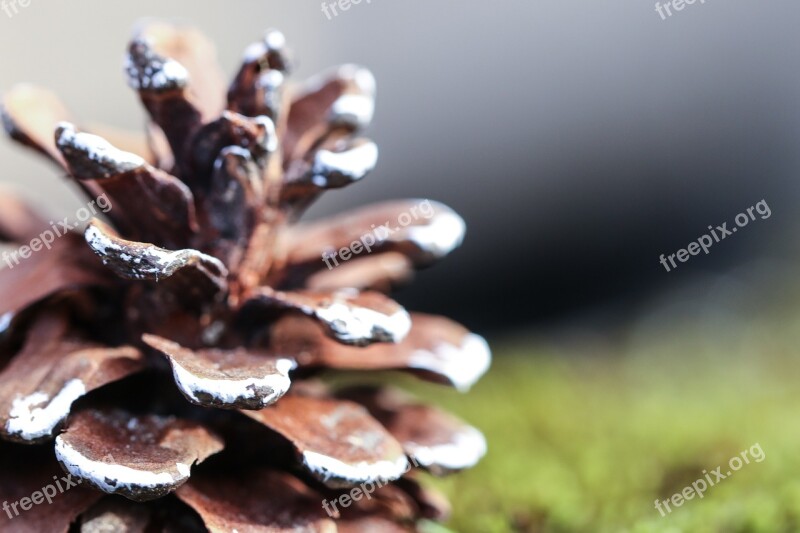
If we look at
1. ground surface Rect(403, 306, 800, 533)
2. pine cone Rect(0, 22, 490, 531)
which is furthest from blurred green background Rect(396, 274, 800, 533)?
pine cone Rect(0, 22, 490, 531)

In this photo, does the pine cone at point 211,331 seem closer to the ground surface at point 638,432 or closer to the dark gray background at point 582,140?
Answer: the ground surface at point 638,432

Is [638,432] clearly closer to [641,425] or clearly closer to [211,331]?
[641,425]

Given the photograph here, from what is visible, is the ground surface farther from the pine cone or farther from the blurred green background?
the pine cone

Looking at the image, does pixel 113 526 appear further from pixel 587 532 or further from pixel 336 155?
pixel 587 532

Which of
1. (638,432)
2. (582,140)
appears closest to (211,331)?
(638,432)

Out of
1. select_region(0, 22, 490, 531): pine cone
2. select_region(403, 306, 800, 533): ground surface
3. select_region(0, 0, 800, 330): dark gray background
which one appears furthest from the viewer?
select_region(0, 0, 800, 330): dark gray background

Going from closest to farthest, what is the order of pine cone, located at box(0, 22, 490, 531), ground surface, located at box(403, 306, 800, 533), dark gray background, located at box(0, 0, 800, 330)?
pine cone, located at box(0, 22, 490, 531) → ground surface, located at box(403, 306, 800, 533) → dark gray background, located at box(0, 0, 800, 330)

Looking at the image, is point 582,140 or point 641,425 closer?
point 641,425

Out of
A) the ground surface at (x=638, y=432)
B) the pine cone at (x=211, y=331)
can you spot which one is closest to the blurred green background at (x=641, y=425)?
the ground surface at (x=638, y=432)

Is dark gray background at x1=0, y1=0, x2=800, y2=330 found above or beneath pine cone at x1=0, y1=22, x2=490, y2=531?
beneath

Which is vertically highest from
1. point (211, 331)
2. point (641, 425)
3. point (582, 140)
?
point (211, 331)
